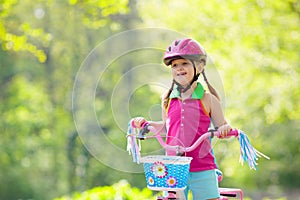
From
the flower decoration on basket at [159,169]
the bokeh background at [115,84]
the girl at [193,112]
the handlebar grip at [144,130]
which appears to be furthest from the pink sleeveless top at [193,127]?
the bokeh background at [115,84]

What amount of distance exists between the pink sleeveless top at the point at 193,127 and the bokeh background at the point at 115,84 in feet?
4.31

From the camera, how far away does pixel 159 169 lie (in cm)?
331

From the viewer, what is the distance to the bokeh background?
37.7 feet

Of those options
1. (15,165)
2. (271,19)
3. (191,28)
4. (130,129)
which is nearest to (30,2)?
(15,165)

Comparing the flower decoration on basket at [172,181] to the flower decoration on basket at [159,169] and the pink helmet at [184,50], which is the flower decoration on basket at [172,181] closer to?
the flower decoration on basket at [159,169]

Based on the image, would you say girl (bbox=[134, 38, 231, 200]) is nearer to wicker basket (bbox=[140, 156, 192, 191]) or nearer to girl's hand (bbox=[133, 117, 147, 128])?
girl's hand (bbox=[133, 117, 147, 128])

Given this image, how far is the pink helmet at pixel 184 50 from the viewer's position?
11.5 feet

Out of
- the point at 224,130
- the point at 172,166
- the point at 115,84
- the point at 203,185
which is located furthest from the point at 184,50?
the point at 115,84

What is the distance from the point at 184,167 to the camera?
330 cm

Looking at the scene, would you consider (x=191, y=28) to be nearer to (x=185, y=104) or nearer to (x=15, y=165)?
(x=185, y=104)

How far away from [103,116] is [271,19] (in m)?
10.5

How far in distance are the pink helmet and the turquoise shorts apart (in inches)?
27.6

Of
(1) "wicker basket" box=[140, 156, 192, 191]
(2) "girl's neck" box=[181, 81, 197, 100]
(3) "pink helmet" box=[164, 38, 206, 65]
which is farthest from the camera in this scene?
(2) "girl's neck" box=[181, 81, 197, 100]

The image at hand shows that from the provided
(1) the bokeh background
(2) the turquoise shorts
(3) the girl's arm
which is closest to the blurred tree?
(1) the bokeh background
